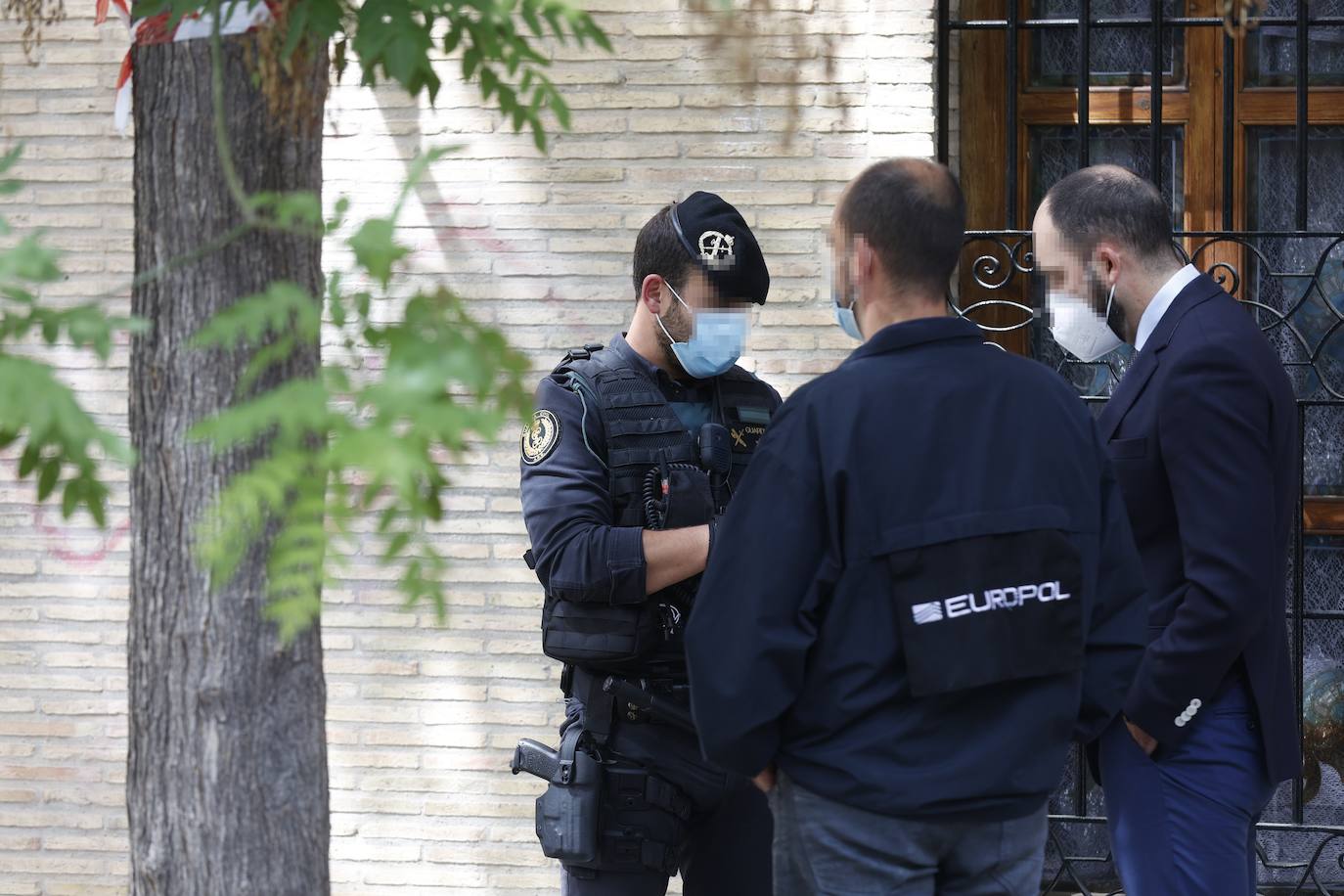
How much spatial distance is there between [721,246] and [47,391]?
1.61 m

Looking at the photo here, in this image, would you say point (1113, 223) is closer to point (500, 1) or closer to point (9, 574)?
point (500, 1)

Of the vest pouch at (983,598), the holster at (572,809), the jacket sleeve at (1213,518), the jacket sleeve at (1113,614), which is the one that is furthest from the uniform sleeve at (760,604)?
the jacket sleeve at (1213,518)

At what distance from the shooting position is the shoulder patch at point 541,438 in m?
2.71

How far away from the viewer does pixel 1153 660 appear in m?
2.49

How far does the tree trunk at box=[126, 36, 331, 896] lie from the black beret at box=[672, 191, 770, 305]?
919 mm

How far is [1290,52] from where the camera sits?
4.20 meters

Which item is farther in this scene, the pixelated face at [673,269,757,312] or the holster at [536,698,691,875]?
the pixelated face at [673,269,757,312]

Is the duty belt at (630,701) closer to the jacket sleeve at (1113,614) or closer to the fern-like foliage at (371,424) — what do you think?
the jacket sleeve at (1113,614)

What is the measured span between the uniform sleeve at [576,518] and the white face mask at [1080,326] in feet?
3.12

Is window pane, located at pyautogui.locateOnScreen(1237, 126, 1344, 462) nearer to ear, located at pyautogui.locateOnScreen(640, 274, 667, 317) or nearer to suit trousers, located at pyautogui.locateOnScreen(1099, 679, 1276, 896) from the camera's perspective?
suit trousers, located at pyautogui.locateOnScreen(1099, 679, 1276, 896)

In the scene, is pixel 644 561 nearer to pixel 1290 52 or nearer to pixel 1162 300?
pixel 1162 300

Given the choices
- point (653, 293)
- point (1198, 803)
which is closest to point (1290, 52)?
point (653, 293)

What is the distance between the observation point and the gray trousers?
2.01m

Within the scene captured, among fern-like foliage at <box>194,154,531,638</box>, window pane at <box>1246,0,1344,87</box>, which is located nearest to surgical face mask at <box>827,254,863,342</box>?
fern-like foliage at <box>194,154,531,638</box>
